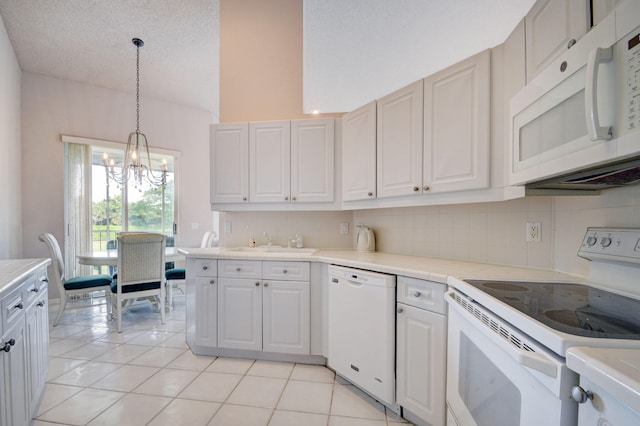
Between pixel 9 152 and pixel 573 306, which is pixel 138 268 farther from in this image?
pixel 573 306

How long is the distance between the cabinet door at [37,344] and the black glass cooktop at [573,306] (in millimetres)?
2284

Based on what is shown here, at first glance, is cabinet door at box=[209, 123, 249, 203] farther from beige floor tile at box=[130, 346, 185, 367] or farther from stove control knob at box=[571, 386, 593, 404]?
stove control knob at box=[571, 386, 593, 404]

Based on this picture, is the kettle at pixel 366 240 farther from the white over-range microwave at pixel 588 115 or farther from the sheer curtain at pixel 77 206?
the sheer curtain at pixel 77 206

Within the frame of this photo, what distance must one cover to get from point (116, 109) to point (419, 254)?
196 inches

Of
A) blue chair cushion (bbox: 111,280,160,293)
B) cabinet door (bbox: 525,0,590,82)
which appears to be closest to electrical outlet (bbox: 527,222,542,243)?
cabinet door (bbox: 525,0,590,82)

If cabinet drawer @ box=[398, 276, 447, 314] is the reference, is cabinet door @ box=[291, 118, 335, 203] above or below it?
above

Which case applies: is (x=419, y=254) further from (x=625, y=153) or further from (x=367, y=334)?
(x=625, y=153)

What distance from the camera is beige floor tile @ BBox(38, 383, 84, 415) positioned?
176 centimetres

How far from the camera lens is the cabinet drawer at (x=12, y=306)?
1181 mm

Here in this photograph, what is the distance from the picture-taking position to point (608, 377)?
540 mm

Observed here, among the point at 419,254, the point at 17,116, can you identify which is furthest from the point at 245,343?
the point at 17,116

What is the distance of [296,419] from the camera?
5.39 feet

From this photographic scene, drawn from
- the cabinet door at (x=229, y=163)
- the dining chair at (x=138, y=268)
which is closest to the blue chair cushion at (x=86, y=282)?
the dining chair at (x=138, y=268)

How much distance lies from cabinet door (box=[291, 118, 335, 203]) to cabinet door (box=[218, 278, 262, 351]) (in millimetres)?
873
